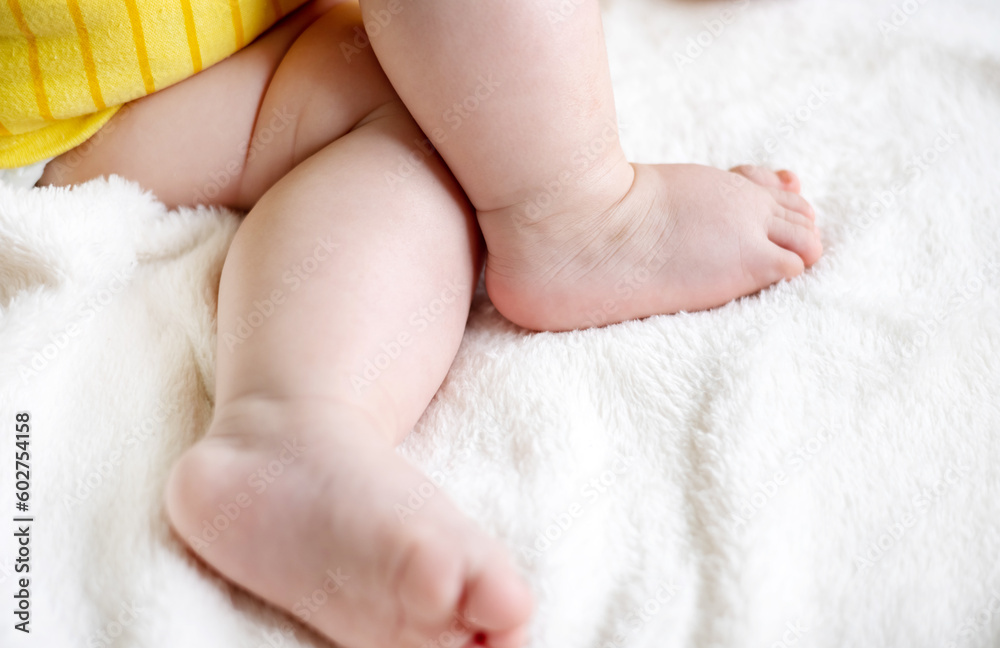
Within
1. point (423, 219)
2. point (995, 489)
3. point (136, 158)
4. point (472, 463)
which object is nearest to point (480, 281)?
point (423, 219)

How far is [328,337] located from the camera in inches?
22.5

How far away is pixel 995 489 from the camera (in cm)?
57

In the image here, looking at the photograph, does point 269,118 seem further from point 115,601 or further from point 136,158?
point 115,601

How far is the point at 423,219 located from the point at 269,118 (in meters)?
0.21
